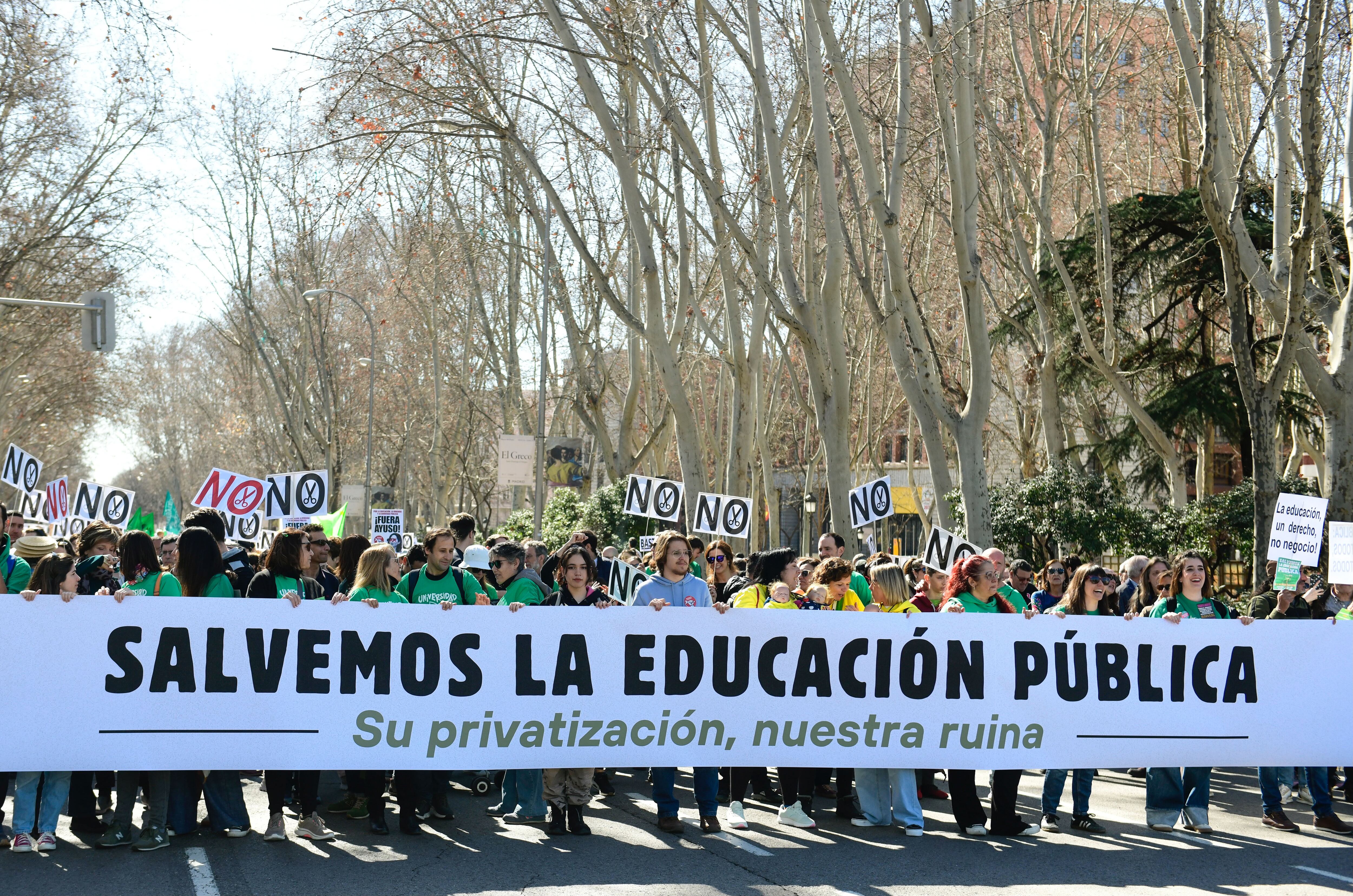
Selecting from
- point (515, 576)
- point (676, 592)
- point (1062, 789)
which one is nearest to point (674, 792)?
point (676, 592)

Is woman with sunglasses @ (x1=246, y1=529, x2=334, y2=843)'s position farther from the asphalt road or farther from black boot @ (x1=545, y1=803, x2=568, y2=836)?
black boot @ (x1=545, y1=803, x2=568, y2=836)

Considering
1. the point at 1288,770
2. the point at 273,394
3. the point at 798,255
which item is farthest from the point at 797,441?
the point at 1288,770

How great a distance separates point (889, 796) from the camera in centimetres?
853

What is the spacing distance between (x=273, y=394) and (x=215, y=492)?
33590 millimetres

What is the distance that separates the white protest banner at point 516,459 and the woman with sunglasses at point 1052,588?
60.7 ft

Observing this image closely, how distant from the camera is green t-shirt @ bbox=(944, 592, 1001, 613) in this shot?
27.8ft

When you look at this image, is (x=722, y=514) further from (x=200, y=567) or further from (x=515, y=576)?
(x=200, y=567)

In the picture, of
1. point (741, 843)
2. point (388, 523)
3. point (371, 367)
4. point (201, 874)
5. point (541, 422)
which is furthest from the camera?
point (371, 367)

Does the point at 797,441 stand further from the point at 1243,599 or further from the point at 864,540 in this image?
the point at 1243,599

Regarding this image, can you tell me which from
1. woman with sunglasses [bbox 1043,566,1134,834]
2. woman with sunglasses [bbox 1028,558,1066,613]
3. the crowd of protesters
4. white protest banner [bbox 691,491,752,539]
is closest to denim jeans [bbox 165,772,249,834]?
the crowd of protesters

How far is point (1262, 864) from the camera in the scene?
7551 mm

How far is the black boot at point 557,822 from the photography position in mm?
8039

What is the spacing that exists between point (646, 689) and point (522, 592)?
1.14 meters

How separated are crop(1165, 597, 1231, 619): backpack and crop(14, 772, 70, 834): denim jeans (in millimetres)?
6498
